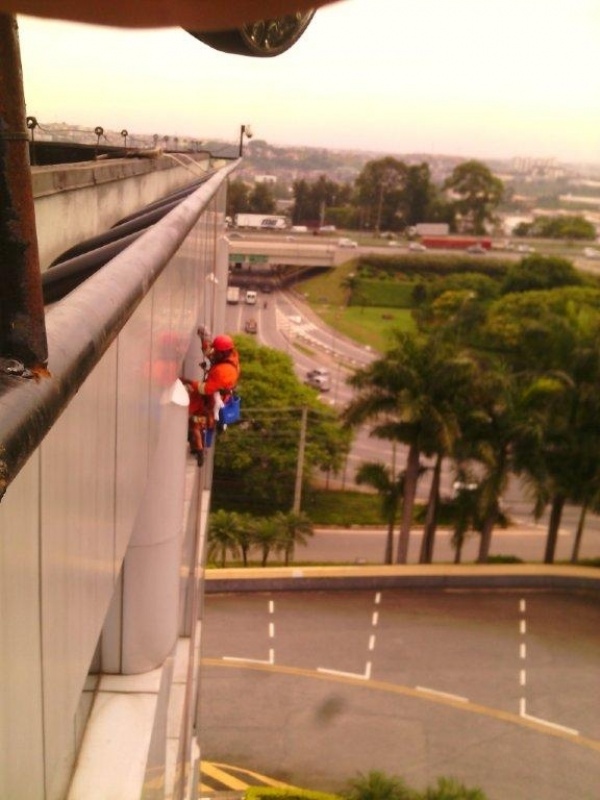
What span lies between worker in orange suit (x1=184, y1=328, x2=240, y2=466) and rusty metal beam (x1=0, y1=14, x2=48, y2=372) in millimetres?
5111

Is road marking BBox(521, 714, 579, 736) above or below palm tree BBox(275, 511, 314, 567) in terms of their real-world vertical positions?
above

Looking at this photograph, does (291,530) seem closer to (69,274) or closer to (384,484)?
(384,484)

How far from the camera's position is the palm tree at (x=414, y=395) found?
54.8 feet

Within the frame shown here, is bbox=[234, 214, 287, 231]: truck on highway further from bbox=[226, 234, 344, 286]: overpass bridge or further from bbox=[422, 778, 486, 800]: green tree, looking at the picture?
bbox=[422, 778, 486, 800]: green tree

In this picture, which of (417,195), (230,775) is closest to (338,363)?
(417,195)

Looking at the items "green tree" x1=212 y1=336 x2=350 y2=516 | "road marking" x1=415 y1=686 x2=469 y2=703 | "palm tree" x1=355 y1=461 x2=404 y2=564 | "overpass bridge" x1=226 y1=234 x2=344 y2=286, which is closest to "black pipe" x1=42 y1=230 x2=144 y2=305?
"road marking" x1=415 y1=686 x2=469 y2=703

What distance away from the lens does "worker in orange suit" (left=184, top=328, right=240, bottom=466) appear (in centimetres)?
652

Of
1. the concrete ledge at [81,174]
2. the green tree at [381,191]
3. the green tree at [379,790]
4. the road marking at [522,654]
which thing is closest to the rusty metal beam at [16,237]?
the concrete ledge at [81,174]

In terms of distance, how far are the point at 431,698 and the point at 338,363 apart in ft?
94.0

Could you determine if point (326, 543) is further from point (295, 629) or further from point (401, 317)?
point (401, 317)

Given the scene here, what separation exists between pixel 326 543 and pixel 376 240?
3730 centimetres

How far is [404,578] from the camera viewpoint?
1590 cm

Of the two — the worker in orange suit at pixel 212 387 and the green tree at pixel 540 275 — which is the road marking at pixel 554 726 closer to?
the worker in orange suit at pixel 212 387

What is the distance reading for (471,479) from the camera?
702 inches
